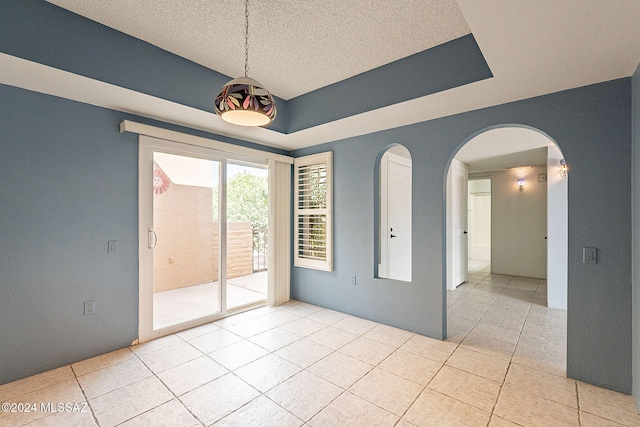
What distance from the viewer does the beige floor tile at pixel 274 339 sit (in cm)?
281

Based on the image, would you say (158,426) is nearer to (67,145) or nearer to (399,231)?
(67,145)

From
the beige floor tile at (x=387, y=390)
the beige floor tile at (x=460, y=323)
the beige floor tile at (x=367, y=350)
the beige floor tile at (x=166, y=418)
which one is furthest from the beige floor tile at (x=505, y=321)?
the beige floor tile at (x=166, y=418)

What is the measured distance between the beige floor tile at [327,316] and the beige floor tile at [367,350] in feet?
1.91

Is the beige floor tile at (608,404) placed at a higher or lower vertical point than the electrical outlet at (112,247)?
lower

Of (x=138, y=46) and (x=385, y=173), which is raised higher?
(x=138, y=46)

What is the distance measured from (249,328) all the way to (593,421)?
2.92 meters

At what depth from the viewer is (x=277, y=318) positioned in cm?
356

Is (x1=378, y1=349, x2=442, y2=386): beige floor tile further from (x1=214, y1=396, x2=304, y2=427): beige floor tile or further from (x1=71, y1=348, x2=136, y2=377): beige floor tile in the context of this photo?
(x1=71, y1=348, x2=136, y2=377): beige floor tile

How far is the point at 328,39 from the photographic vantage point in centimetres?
234

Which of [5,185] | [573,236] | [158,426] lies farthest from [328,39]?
[158,426]

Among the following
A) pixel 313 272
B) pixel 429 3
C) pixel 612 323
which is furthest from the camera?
pixel 313 272

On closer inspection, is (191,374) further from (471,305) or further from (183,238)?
(471,305)

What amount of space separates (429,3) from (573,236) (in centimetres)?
211

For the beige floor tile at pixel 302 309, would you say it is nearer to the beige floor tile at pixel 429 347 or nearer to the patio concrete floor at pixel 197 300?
the patio concrete floor at pixel 197 300
